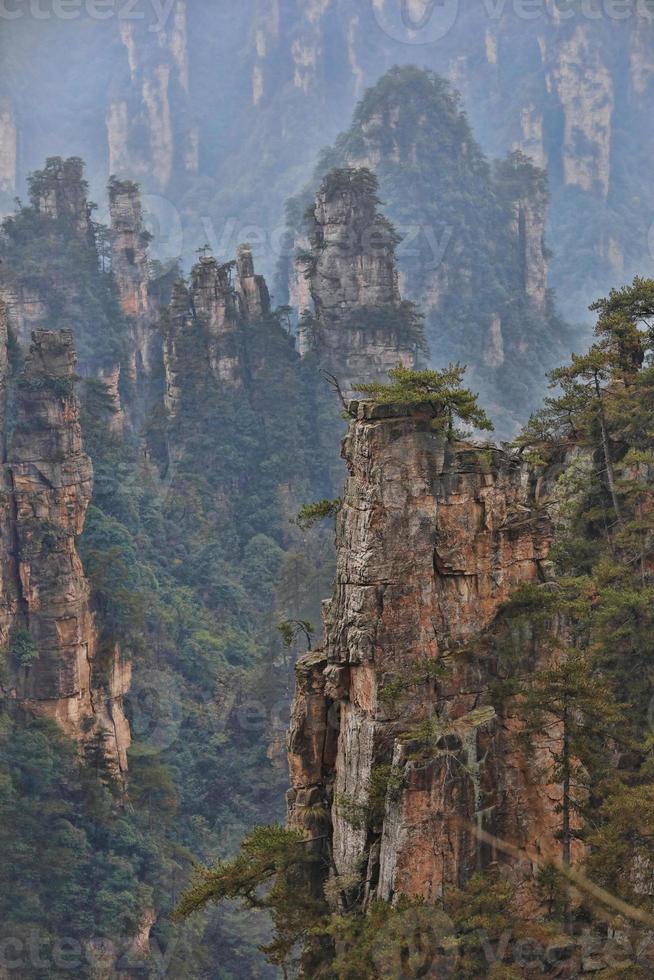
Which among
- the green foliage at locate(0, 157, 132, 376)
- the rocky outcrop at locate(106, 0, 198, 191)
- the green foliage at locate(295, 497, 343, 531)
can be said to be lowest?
the green foliage at locate(295, 497, 343, 531)

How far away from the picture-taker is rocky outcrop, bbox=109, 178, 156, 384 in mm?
75500

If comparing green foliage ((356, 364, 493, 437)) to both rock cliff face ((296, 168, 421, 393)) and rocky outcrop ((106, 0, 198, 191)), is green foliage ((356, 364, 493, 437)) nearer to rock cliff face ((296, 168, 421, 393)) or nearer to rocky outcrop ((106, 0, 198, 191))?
rock cliff face ((296, 168, 421, 393))

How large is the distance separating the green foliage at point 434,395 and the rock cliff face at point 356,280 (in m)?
43.1

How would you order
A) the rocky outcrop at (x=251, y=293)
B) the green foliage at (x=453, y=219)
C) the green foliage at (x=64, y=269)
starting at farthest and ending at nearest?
1. the green foliage at (x=453, y=219)
2. the green foliage at (x=64, y=269)
3. the rocky outcrop at (x=251, y=293)

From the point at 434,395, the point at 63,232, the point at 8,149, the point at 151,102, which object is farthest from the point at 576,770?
the point at 151,102

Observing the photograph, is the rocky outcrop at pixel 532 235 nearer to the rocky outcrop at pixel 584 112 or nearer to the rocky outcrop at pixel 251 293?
the rocky outcrop at pixel 584 112

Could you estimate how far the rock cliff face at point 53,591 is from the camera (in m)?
40.7

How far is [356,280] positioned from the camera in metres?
66.8

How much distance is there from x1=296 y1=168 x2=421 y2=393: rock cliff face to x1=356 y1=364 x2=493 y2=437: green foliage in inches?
1696

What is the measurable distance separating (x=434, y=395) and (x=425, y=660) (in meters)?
3.54

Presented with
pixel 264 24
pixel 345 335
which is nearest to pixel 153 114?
pixel 264 24

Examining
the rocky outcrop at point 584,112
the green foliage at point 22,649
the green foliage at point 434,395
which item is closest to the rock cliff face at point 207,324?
the green foliage at point 22,649

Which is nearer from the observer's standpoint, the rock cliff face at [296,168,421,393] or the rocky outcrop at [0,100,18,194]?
the rock cliff face at [296,168,421,393]

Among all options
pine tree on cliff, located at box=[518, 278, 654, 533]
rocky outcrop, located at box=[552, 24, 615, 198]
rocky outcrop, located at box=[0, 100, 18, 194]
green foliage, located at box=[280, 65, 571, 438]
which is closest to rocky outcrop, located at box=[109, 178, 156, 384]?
green foliage, located at box=[280, 65, 571, 438]
